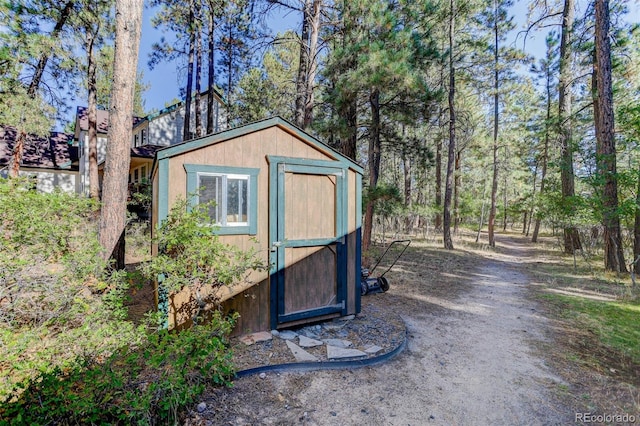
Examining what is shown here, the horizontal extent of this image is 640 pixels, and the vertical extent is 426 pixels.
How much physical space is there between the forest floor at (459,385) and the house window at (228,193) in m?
1.69

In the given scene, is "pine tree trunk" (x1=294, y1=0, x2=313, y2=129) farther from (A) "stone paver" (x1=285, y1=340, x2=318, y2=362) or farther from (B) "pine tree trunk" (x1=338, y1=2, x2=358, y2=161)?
(A) "stone paver" (x1=285, y1=340, x2=318, y2=362)

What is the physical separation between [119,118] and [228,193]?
81.8 inches

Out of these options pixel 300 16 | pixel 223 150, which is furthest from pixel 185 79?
pixel 223 150

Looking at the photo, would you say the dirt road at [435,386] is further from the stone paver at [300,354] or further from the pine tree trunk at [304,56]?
the pine tree trunk at [304,56]

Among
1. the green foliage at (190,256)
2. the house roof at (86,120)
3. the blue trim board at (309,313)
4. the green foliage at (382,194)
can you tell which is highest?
the house roof at (86,120)

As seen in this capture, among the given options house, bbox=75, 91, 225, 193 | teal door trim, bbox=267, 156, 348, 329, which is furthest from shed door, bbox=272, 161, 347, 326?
house, bbox=75, 91, 225, 193

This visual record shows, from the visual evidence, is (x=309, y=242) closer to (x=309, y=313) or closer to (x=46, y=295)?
(x=309, y=313)

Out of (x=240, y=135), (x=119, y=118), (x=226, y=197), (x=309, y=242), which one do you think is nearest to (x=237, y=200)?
(x=226, y=197)

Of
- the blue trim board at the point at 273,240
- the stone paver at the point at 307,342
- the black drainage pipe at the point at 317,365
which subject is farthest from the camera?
the blue trim board at the point at 273,240

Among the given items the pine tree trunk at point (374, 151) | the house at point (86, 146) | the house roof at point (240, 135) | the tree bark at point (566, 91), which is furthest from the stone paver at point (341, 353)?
the house at point (86, 146)

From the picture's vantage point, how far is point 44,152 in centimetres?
1728

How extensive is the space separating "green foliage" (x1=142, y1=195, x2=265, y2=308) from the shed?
20 cm

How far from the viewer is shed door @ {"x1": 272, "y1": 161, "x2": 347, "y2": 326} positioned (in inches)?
154

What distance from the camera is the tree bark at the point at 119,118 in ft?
13.8
